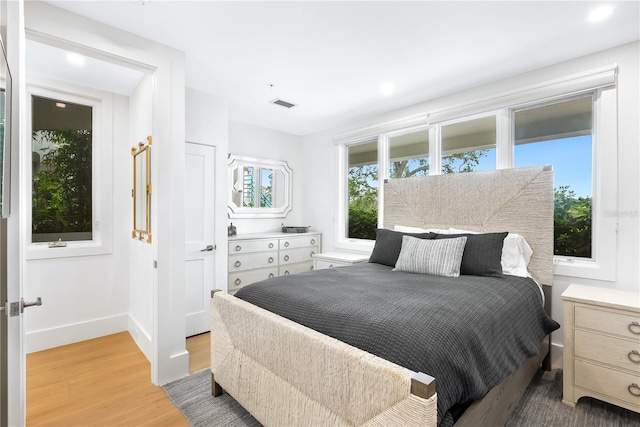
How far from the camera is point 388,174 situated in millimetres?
3965

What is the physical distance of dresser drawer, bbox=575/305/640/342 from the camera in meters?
1.87

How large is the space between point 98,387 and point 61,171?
2.01 m

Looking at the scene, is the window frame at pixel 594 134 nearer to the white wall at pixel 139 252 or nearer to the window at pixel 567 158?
the window at pixel 567 158

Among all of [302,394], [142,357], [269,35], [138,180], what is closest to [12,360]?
[302,394]

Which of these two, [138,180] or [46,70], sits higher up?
[46,70]

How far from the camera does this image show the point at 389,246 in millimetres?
2932

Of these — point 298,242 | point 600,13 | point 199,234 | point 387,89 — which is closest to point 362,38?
point 387,89

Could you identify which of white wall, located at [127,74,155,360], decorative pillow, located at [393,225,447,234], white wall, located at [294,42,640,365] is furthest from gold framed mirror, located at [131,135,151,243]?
white wall, located at [294,42,640,365]

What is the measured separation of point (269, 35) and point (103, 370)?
112 inches

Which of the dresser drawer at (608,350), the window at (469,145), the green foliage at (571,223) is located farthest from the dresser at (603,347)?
the window at (469,145)

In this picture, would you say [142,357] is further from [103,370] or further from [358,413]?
[358,413]

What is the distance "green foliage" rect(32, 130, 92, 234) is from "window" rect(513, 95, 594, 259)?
13.9 feet

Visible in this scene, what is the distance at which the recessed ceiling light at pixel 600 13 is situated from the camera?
191 centimetres

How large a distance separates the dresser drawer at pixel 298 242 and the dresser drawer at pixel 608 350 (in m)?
3.00
